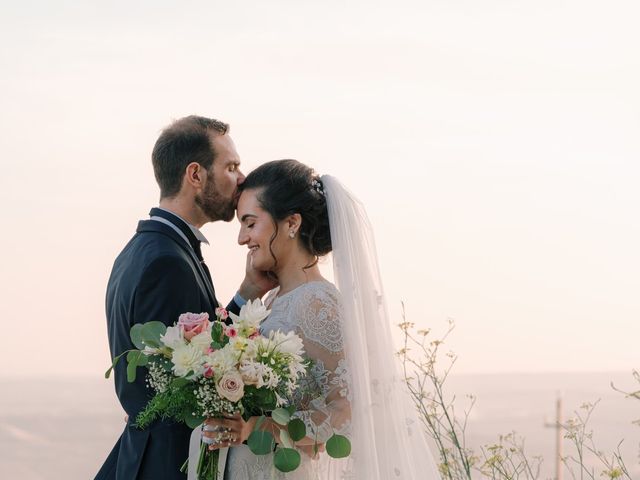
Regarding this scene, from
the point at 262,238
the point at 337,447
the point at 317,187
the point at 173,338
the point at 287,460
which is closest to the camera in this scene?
the point at 173,338

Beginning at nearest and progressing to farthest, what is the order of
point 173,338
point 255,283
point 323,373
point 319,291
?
point 173,338, point 323,373, point 319,291, point 255,283

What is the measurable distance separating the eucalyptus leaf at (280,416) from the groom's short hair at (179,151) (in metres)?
1.55

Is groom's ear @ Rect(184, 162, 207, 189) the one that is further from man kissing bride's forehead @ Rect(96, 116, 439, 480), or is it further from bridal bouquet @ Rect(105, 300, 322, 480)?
bridal bouquet @ Rect(105, 300, 322, 480)

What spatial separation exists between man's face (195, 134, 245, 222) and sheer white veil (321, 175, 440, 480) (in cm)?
57

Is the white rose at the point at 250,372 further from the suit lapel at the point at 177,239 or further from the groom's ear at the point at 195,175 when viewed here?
the groom's ear at the point at 195,175

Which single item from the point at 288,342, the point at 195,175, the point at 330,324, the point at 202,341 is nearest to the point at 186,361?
the point at 202,341

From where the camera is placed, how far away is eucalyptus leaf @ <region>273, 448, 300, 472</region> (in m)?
5.01

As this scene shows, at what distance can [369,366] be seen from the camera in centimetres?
541

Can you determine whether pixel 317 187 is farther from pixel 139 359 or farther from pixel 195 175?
pixel 139 359

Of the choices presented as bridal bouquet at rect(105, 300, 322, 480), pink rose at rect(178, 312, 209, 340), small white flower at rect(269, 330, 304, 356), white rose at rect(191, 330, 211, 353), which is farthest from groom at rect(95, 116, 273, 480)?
small white flower at rect(269, 330, 304, 356)

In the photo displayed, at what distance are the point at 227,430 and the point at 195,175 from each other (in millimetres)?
1615

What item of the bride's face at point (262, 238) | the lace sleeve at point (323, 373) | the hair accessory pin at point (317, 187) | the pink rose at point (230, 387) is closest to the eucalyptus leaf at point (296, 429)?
the lace sleeve at point (323, 373)

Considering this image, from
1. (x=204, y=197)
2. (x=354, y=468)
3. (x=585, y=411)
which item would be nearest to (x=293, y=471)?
(x=354, y=468)

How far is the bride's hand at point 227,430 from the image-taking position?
15.8ft
